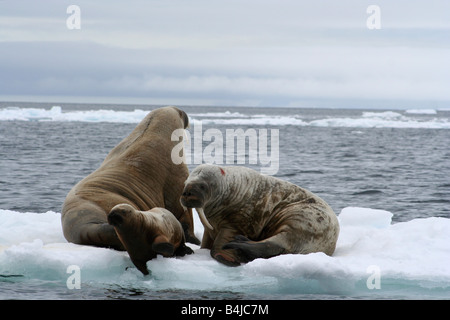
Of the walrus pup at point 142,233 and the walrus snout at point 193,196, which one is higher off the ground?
the walrus snout at point 193,196

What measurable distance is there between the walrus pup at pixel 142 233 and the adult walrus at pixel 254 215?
0.38m

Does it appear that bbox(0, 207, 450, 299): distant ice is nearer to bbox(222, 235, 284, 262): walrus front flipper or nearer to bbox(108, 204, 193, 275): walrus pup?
bbox(108, 204, 193, 275): walrus pup

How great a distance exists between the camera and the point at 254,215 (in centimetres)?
651

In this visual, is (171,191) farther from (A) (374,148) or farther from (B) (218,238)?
(A) (374,148)

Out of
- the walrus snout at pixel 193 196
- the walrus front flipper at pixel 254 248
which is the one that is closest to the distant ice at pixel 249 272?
the walrus front flipper at pixel 254 248

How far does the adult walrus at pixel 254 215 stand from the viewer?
6.10 metres

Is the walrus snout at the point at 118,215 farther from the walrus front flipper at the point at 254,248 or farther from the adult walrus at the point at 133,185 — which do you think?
the walrus front flipper at the point at 254,248

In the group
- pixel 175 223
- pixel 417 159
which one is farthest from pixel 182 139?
pixel 417 159

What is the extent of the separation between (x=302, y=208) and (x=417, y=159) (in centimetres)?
2298

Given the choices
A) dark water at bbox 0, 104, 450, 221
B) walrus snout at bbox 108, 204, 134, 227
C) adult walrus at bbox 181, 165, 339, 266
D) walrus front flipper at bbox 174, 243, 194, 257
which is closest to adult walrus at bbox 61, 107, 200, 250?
walrus front flipper at bbox 174, 243, 194, 257

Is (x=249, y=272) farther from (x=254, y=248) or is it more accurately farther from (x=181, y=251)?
(x=181, y=251)

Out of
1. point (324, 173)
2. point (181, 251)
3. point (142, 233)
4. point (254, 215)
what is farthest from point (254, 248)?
point (324, 173)

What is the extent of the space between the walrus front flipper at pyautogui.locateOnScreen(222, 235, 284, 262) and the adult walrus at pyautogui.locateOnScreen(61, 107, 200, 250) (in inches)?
43.8

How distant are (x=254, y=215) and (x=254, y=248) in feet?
1.73
